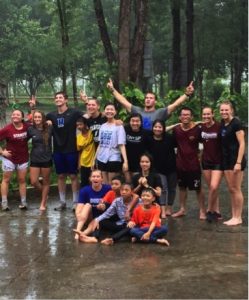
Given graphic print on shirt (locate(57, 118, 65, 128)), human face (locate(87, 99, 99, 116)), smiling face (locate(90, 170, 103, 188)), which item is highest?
human face (locate(87, 99, 99, 116))

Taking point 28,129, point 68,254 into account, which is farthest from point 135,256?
point 28,129

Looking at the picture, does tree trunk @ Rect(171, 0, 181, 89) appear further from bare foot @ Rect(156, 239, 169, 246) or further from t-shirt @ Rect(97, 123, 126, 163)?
bare foot @ Rect(156, 239, 169, 246)

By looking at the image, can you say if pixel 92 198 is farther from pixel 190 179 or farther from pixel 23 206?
pixel 23 206

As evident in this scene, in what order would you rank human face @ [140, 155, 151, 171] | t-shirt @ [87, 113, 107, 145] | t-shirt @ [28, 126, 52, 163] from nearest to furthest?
human face @ [140, 155, 151, 171] < t-shirt @ [87, 113, 107, 145] < t-shirt @ [28, 126, 52, 163]

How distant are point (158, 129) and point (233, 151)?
1111 mm

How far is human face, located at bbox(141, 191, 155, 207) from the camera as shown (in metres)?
6.86

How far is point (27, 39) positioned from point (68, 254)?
4528 cm

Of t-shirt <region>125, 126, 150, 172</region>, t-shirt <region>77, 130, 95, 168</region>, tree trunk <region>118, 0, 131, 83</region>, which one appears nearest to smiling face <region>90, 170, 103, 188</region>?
t-shirt <region>125, 126, 150, 172</region>

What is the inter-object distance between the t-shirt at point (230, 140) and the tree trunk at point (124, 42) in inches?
228

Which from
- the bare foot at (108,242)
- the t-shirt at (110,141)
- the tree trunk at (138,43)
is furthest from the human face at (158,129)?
the tree trunk at (138,43)

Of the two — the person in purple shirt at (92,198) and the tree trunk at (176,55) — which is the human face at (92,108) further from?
the tree trunk at (176,55)

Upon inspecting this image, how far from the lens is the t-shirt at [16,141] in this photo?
8.62 meters

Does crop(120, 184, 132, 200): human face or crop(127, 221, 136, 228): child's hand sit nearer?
crop(127, 221, 136, 228): child's hand

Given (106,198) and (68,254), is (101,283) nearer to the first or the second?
(68,254)
